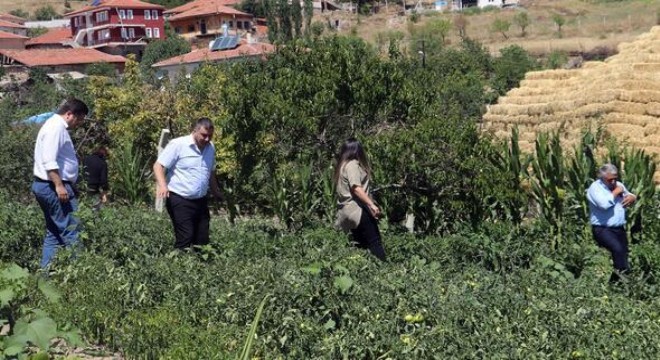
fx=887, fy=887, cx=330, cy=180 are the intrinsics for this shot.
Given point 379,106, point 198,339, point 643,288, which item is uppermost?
point 379,106

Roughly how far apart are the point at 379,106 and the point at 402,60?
109 centimetres

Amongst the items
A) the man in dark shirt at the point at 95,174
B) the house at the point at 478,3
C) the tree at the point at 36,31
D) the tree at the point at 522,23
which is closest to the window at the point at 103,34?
the tree at the point at 36,31

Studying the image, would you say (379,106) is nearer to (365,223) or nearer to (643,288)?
(365,223)

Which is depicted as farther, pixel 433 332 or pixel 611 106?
pixel 611 106

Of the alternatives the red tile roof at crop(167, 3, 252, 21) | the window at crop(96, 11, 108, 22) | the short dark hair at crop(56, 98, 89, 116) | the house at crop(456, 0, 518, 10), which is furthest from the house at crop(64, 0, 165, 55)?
the short dark hair at crop(56, 98, 89, 116)

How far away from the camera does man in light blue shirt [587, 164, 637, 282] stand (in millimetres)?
8609

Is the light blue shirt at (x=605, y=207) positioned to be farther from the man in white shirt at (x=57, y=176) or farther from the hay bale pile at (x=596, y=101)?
the hay bale pile at (x=596, y=101)

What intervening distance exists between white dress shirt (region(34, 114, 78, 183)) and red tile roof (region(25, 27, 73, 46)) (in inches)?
3283

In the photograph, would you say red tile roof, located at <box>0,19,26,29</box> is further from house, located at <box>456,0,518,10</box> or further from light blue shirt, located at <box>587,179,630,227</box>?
light blue shirt, located at <box>587,179,630,227</box>

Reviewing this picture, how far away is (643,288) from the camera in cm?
711

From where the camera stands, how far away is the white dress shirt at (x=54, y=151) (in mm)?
7441

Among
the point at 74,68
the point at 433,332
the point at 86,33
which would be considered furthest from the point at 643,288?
the point at 86,33

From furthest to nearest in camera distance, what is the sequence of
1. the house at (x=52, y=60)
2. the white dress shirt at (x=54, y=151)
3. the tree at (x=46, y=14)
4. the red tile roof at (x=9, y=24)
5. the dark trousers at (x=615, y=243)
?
the tree at (x=46, y=14) < the red tile roof at (x=9, y=24) < the house at (x=52, y=60) < the dark trousers at (x=615, y=243) < the white dress shirt at (x=54, y=151)

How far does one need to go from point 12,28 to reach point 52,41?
7961 mm
